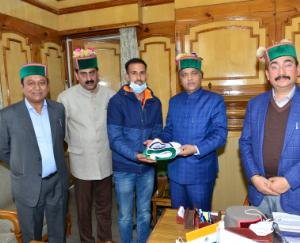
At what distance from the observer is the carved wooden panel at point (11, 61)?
281 centimetres

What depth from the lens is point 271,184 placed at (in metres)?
1.49

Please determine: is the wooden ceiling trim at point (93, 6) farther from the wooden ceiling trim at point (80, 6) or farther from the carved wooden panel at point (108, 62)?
the carved wooden panel at point (108, 62)

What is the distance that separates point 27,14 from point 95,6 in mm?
767

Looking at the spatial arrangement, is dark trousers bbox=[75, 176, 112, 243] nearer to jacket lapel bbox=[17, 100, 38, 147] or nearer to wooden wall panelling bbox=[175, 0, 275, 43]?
jacket lapel bbox=[17, 100, 38, 147]

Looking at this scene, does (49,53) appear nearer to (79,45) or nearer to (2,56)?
(79,45)

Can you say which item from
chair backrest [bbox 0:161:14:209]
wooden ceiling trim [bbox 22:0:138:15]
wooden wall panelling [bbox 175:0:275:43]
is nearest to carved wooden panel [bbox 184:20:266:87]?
wooden wall panelling [bbox 175:0:275:43]

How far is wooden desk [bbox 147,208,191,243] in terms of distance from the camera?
1300 mm

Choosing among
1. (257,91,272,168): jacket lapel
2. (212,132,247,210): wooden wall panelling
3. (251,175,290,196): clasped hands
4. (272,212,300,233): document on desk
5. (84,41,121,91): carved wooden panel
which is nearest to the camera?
(272,212,300,233): document on desk

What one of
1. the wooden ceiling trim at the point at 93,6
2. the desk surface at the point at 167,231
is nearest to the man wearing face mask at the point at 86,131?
the desk surface at the point at 167,231

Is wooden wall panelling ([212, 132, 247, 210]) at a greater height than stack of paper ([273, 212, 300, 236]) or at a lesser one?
lesser

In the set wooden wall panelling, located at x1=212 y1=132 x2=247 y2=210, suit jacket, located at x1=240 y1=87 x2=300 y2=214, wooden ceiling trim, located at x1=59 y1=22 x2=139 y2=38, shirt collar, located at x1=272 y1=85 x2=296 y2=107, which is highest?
wooden ceiling trim, located at x1=59 y1=22 x2=139 y2=38

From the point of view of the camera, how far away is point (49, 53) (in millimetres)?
3490

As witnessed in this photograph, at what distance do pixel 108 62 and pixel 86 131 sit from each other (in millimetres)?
1778

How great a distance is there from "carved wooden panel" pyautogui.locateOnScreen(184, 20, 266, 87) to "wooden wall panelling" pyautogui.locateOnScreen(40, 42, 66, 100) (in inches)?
68.7
